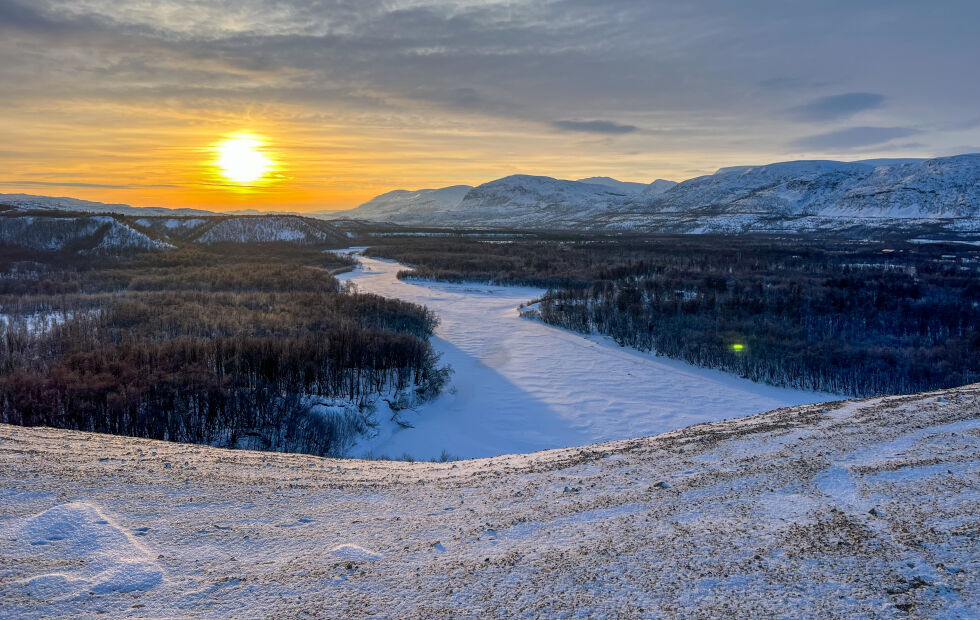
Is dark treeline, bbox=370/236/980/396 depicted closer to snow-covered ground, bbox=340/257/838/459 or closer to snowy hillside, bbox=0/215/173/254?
snow-covered ground, bbox=340/257/838/459

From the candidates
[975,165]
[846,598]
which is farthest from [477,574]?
[975,165]

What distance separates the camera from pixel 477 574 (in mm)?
4781

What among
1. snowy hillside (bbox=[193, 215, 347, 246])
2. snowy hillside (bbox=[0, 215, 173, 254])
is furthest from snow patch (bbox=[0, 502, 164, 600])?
snowy hillside (bbox=[193, 215, 347, 246])

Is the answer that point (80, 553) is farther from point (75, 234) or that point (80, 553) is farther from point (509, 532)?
point (75, 234)

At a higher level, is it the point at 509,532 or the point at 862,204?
the point at 862,204

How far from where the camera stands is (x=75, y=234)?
5566 centimetres

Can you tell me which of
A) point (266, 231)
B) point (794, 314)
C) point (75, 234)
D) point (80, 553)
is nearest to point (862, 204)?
point (794, 314)

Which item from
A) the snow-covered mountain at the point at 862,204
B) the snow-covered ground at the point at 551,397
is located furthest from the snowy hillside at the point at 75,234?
the snow-covered mountain at the point at 862,204

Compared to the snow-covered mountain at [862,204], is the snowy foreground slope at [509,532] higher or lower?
lower

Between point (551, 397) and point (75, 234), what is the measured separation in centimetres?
6067

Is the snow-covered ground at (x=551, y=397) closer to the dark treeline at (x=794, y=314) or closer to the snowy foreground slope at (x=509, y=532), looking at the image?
the dark treeline at (x=794, y=314)

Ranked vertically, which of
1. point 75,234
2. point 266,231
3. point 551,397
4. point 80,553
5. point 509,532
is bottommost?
point 551,397

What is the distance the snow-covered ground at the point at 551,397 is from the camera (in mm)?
13914

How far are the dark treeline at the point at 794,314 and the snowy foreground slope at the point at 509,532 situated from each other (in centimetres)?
1351
